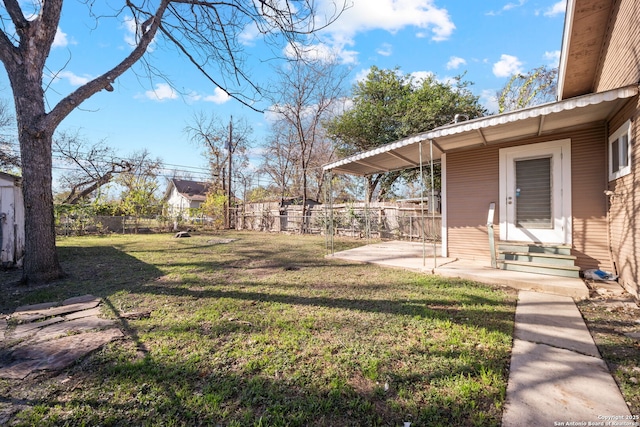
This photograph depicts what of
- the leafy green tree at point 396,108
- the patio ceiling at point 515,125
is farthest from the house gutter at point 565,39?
the leafy green tree at point 396,108

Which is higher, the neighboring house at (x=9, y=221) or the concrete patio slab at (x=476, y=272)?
the neighboring house at (x=9, y=221)

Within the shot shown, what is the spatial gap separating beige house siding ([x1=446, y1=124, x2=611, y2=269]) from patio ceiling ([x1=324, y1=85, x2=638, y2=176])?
0.96 ft

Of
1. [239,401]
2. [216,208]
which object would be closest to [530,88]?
[239,401]

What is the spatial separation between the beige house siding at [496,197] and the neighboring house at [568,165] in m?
0.02

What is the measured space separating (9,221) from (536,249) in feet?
34.9

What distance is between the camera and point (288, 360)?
2.08 metres

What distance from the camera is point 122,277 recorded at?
484 centimetres

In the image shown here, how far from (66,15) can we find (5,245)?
15.7 ft

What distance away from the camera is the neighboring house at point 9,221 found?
5.33 meters

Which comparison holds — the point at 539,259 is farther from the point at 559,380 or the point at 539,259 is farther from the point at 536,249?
the point at 559,380

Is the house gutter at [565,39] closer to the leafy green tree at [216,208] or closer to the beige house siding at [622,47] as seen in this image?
the beige house siding at [622,47]

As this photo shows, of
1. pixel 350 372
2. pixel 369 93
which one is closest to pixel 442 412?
pixel 350 372

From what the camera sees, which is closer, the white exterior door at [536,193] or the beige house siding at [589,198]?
the beige house siding at [589,198]

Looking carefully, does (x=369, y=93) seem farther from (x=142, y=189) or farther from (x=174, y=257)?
(x=142, y=189)
